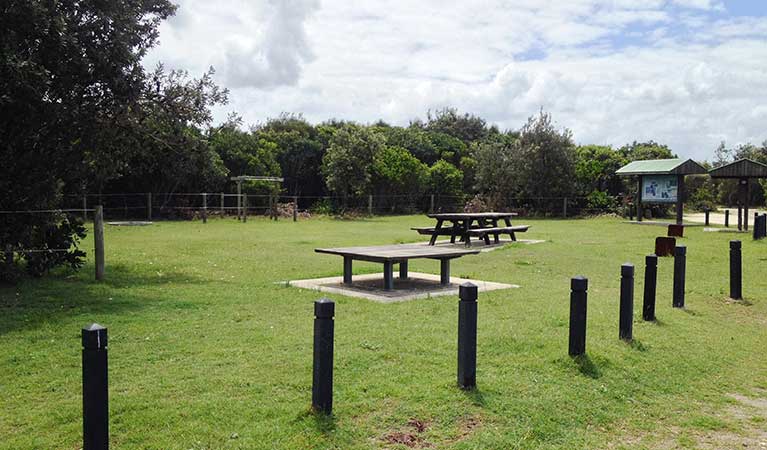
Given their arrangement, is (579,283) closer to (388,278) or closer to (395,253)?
(395,253)

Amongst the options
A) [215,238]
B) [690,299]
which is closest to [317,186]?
[215,238]

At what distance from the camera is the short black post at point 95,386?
348 cm

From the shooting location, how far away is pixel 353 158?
36406mm

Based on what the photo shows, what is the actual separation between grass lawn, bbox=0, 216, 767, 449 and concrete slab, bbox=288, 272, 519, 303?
0.38 metres

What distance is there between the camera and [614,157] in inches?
1714

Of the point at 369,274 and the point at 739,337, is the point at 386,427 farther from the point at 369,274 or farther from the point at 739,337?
the point at 369,274

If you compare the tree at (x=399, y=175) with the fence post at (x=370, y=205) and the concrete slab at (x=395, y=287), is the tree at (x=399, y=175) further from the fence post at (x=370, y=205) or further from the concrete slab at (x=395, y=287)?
the concrete slab at (x=395, y=287)

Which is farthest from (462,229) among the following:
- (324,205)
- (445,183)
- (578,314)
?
(445,183)

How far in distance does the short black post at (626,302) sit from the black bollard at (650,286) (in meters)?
1.14

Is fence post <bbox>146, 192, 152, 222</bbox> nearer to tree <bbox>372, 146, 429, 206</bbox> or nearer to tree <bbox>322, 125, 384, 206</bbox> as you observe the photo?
tree <bbox>322, 125, 384, 206</bbox>

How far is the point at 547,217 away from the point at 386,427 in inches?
1337

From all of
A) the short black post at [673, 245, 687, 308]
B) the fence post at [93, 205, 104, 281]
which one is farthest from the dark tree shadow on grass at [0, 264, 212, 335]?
the short black post at [673, 245, 687, 308]

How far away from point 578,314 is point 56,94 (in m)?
8.81

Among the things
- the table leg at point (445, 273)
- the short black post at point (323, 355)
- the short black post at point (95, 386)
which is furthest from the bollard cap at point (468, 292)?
the table leg at point (445, 273)
